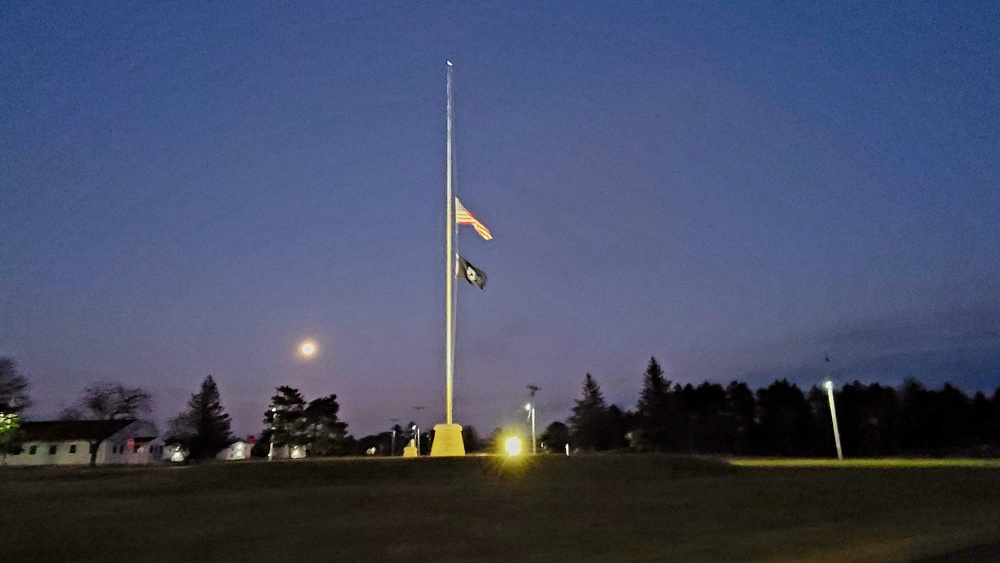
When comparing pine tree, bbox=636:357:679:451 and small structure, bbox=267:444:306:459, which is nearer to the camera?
small structure, bbox=267:444:306:459

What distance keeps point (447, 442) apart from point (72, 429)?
53.7m

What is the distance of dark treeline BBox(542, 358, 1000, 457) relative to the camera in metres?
67.1

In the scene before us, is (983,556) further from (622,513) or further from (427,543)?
(427,543)

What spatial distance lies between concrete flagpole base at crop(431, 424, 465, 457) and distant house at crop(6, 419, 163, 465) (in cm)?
4492

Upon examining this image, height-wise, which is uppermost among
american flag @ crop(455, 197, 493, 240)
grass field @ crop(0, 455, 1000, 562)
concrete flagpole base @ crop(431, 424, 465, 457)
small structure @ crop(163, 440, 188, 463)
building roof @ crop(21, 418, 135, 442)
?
american flag @ crop(455, 197, 493, 240)

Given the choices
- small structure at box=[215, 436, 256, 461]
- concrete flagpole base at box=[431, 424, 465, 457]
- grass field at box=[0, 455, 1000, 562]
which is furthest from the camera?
small structure at box=[215, 436, 256, 461]

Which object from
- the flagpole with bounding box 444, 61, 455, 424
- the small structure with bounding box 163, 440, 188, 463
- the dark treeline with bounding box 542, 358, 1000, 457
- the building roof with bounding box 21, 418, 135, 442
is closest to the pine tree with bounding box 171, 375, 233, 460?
the small structure with bounding box 163, 440, 188, 463

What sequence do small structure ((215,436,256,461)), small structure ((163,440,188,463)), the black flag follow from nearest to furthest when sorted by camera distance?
the black flag → small structure ((163,440,188,463)) → small structure ((215,436,256,461))

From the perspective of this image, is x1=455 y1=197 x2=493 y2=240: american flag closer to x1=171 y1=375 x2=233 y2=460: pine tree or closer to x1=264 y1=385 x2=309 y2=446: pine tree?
x1=264 y1=385 x2=309 y2=446: pine tree

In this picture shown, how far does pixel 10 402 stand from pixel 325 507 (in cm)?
5156

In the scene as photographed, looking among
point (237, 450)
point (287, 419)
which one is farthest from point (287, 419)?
point (237, 450)

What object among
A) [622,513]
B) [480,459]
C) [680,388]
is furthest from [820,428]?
[622,513]

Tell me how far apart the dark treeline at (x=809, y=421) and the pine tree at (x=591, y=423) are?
615 centimetres

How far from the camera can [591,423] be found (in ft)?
318
